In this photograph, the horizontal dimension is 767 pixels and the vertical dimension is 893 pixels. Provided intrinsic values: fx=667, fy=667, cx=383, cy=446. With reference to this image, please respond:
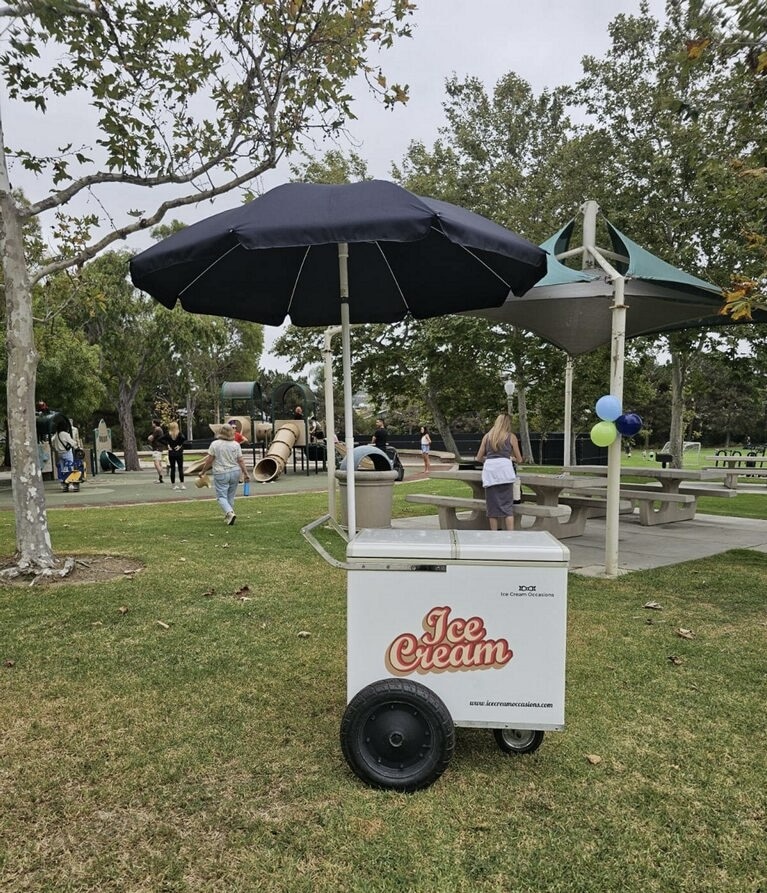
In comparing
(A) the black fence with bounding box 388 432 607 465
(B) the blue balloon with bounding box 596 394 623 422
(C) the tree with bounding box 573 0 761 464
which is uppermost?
(C) the tree with bounding box 573 0 761 464

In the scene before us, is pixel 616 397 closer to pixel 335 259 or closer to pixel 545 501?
pixel 545 501

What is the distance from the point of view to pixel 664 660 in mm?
4273

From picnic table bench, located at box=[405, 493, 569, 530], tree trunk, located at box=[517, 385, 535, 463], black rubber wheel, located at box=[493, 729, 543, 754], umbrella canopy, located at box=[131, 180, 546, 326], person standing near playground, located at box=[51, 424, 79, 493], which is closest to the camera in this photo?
black rubber wheel, located at box=[493, 729, 543, 754]

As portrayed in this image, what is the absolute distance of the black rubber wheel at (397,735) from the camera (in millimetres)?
2709

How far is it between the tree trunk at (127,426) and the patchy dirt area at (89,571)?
2140 cm

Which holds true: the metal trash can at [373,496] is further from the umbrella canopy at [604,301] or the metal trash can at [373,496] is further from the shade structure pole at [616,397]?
the shade structure pole at [616,397]

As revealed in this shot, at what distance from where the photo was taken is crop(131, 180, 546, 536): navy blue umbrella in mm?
3248

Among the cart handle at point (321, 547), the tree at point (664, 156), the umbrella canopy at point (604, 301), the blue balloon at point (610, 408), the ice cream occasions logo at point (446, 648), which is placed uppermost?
the tree at point (664, 156)

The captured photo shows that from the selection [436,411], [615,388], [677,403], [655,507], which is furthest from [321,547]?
[436,411]

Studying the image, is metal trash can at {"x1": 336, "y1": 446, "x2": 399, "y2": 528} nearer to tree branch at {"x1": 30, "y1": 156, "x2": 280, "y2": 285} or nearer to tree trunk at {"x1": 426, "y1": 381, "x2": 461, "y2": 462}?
tree branch at {"x1": 30, "y1": 156, "x2": 280, "y2": 285}

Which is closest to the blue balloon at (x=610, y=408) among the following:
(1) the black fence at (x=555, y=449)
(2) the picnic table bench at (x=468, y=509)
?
(2) the picnic table bench at (x=468, y=509)

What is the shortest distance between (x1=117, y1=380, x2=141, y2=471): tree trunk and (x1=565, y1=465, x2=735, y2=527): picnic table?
21.8m

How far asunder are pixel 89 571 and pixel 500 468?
4427mm

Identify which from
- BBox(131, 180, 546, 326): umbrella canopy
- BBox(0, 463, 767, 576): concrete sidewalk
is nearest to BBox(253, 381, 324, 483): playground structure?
BBox(0, 463, 767, 576): concrete sidewalk
